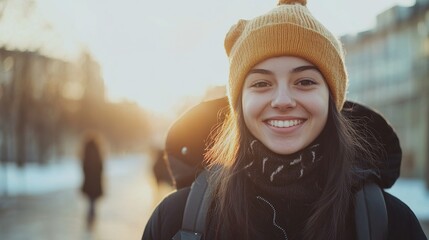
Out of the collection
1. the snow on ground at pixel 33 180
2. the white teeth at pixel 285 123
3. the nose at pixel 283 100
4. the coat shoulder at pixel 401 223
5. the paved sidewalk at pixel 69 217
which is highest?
the nose at pixel 283 100

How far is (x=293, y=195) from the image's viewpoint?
86.2 inches

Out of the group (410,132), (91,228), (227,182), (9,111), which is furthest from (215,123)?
(410,132)

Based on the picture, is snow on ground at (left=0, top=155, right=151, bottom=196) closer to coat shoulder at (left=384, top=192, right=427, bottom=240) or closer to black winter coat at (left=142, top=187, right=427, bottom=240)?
black winter coat at (left=142, top=187, right=427, bottom=240)

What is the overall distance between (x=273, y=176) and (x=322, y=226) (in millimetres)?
273

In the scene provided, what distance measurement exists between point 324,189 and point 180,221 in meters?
0.62

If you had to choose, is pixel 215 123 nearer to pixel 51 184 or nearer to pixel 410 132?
pixel 51 184

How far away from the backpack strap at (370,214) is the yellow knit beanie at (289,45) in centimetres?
39

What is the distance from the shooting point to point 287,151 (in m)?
2.16

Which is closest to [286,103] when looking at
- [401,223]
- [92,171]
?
[401,223]

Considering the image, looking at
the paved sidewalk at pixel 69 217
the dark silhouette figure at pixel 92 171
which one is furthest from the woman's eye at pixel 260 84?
the dark silhouette figure at pixel 92 171

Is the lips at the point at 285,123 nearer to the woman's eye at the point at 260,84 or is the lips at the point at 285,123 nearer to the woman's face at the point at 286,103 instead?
the woman's face at the point at 286,103

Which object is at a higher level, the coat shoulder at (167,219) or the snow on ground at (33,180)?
the coat shoulder at (167,219)

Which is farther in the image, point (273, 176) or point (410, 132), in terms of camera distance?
point (410, 132)

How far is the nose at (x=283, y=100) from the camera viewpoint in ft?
6.92
